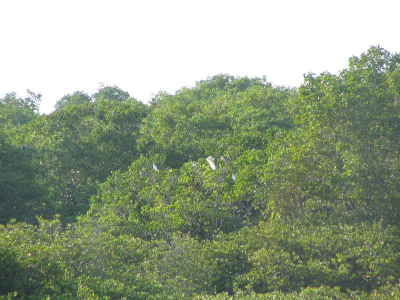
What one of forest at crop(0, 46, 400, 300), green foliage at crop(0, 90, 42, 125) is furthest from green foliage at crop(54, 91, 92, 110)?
forest at crop(0, 46, 400, 300)

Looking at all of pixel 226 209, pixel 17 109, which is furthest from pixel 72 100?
pixel 226 209

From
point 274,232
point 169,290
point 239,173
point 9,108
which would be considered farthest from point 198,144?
point 9,108

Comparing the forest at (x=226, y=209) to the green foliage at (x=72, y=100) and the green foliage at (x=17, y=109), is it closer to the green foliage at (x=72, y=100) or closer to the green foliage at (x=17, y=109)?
the green foliage at (x=17, y=109)

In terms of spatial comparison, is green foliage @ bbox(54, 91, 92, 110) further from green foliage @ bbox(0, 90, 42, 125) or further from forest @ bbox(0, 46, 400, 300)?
forest @ bbox(0, 46, 400, 300)

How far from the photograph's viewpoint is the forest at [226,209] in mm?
9086

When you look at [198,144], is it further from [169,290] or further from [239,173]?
[169,290]

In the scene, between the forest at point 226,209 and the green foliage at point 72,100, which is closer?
the forest at point 226,209

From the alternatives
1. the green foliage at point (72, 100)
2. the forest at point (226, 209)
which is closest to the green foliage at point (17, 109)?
the green foliage at point (72, 100)

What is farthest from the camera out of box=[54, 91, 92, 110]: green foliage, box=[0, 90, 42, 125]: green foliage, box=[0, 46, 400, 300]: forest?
box=[54, 91, 92, 110]: green foliage

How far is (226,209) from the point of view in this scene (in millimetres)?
13422

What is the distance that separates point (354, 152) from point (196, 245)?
488cm

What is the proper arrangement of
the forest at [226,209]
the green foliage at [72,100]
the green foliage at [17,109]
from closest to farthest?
the forest at [226,209]
the green foliage at [17,109]
the green foliage at [72,100]

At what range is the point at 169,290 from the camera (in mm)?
9023

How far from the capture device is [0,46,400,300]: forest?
9.09m
